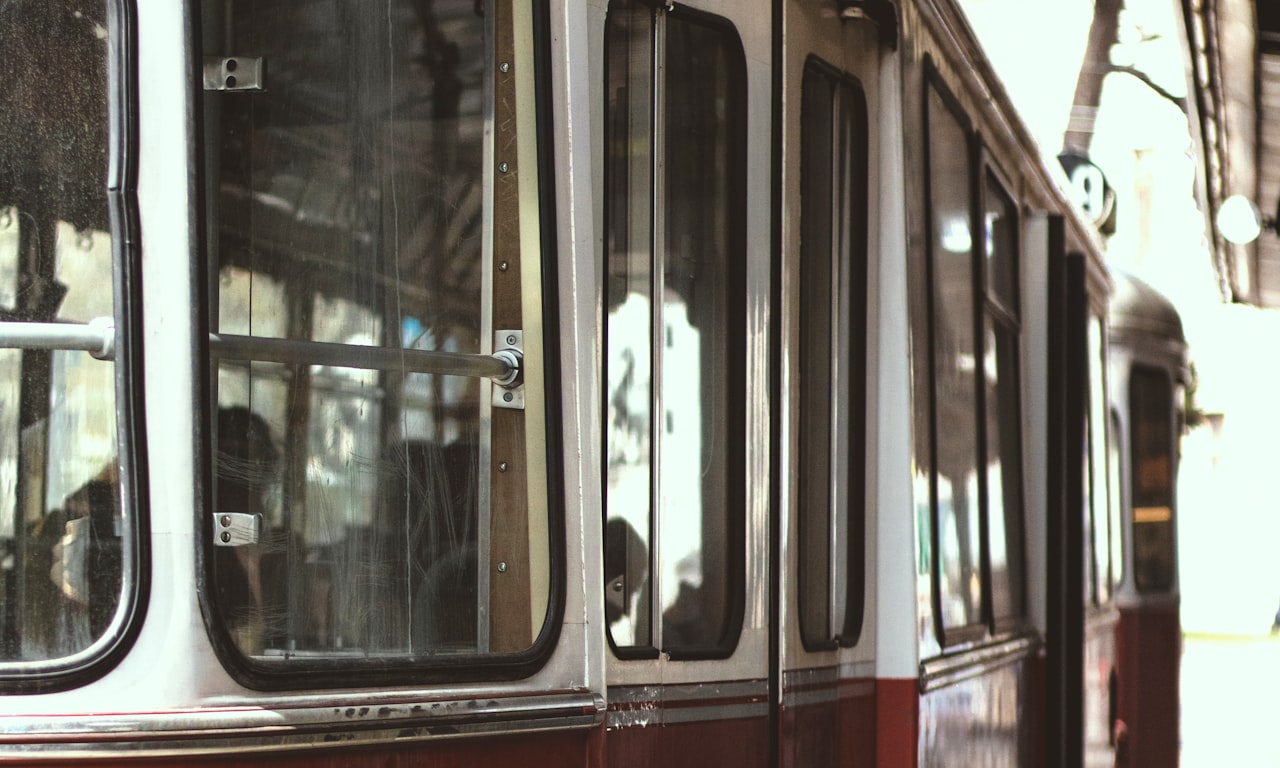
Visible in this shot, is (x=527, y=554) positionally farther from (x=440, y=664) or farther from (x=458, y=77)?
(x=458, y=77)

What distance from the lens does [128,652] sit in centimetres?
195

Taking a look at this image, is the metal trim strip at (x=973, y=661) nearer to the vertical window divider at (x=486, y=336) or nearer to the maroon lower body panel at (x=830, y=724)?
the maroon lower body panel at (x=830, y=724)

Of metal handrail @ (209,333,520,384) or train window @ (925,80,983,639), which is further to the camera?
train window @ (925,80,983,639)

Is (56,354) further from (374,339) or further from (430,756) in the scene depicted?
(430,756)

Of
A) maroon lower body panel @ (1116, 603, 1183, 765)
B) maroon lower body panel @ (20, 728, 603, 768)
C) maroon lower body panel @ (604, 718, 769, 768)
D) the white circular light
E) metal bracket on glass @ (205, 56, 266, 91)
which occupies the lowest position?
maroon lower body panel @ (1116, 603, 1183, 765)

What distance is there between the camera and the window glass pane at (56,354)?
6.44ft

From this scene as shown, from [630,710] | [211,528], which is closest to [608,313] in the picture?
[630,710]

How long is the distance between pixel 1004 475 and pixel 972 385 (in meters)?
0.57

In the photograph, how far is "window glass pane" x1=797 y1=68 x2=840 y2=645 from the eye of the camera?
9.86 feet

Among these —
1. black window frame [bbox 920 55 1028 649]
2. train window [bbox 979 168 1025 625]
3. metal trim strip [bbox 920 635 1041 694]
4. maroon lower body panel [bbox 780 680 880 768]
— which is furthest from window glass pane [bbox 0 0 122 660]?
train window [bbox 979 168 1025 625]

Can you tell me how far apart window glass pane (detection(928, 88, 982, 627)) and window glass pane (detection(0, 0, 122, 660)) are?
2.04m

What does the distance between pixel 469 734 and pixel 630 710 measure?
427 millimetres

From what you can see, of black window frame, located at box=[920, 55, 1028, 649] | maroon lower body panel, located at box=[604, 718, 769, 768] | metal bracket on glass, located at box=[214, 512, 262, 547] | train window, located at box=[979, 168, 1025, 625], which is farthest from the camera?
train window, located at box=[979, 168, 1025, 625]

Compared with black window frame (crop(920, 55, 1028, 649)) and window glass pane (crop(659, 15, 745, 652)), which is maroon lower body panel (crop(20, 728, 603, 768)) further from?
black window frame (crop(920, 55, 1028, 649))
